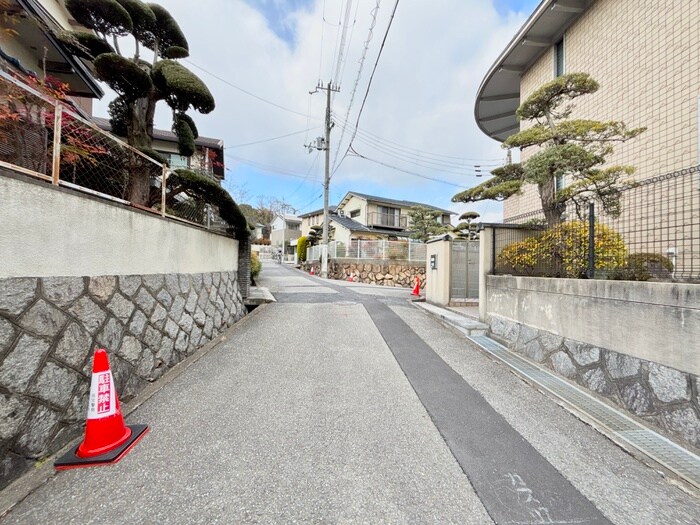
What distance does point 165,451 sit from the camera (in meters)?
2.27

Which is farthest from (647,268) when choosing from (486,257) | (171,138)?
(171,138)

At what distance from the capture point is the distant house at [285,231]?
40.9m

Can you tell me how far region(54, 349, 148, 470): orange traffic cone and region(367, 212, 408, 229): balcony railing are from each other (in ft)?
85.7

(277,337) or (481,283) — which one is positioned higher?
(481,283)

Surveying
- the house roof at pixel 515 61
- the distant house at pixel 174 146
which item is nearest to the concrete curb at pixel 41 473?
the distant house at pixel 174 146

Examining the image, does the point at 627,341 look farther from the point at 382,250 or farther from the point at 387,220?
the point at 387,220

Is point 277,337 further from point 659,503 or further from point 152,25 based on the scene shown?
point 152,25

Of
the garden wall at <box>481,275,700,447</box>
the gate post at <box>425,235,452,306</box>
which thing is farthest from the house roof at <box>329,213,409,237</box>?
the garden wall at <box>481,275,700,447</box>

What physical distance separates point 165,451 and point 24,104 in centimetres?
303

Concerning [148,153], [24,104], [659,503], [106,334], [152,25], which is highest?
[152,25]

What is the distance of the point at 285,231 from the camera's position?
137 ft

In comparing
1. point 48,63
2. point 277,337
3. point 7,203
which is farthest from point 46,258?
point 48,63

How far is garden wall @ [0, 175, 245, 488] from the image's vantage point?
2.07 meters

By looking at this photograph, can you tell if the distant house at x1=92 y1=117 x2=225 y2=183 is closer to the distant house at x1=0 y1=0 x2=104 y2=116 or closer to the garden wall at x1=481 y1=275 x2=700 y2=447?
the distant house at x1=0 y1=0 x2=104 y2=116
